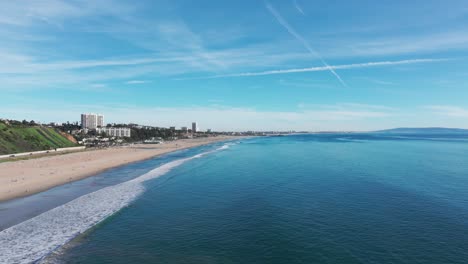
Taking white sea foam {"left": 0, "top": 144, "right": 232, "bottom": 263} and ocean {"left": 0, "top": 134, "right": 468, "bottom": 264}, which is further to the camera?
white sea foam {"left": 0, "top": 144, "right": 232, "bottom": 263}

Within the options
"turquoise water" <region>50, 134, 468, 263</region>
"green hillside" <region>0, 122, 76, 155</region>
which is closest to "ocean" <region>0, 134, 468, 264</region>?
"turquoise water" <region>50, 134, 468, 263</region>

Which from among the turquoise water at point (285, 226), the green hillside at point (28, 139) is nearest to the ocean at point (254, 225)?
the turquoise water at point (285, 226)

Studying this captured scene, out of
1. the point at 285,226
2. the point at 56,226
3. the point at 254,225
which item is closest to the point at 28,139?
the point at 56,226

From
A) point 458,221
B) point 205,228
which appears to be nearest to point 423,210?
point 458,221

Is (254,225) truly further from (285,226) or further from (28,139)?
(28,139)

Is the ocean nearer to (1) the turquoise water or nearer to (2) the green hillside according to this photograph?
(1) the turquoise water
